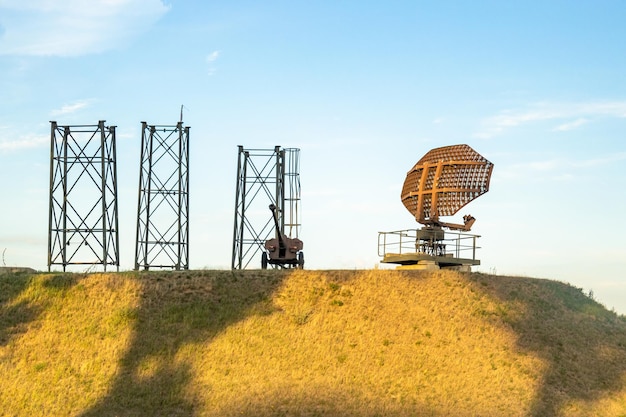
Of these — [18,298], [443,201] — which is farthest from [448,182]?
[18,298]

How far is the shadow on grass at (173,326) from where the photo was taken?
38.1 m

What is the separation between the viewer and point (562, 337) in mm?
46875

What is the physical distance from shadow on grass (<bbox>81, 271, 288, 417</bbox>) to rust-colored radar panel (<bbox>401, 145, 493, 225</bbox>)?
36.2ft

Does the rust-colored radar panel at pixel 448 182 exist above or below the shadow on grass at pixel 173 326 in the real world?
above

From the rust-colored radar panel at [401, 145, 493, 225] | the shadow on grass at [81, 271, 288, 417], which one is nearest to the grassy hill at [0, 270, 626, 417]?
the shadow on grass at [81, 271, 288, 417]

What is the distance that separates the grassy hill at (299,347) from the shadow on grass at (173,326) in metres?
0.08

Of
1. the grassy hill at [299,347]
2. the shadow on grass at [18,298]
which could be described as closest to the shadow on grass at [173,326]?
the grassy hill at [299,347]

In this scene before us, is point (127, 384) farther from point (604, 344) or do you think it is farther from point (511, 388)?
point (604, 344)

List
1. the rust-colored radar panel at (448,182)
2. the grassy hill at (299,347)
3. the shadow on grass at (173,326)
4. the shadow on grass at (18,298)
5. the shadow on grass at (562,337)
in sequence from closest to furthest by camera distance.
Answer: the shadow on grass at (173,326), the grassy hill at (299,347), the shadow on grass at (562,337), the shadow on grass at (18,298), the rust-colored radar panel at (448,182)

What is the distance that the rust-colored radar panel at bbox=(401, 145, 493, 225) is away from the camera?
5206 centimetres

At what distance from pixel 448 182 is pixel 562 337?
12.2m

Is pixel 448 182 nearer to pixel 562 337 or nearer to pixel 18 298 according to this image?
pixel 562 337

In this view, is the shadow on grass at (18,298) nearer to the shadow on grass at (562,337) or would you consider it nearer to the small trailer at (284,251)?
the small trailer at (284,251)

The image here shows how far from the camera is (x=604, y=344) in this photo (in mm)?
48000
